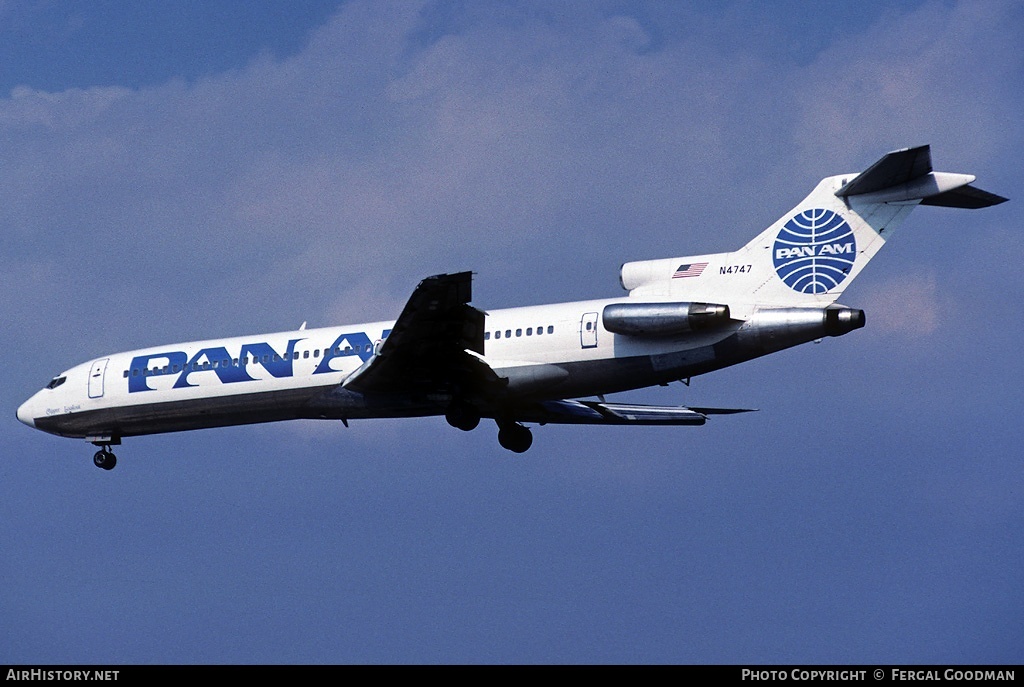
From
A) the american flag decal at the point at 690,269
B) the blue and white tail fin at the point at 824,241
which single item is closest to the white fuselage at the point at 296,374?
the blue and white tail fin at the point at 824,241

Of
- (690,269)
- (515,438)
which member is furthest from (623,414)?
(690,269)

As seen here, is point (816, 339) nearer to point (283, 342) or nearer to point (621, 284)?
point (621, 284)

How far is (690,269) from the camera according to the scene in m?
32.3

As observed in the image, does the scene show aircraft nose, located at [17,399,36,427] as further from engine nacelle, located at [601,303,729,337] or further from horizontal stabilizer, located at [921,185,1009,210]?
horizontal stabilizer, located at [921,185,1009,210]

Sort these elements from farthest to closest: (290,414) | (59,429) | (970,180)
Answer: (59,429)
(290,414)
(970,180)

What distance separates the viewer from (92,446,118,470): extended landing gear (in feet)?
124

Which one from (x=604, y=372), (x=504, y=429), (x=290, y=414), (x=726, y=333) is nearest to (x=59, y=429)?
(x=290, y=414)

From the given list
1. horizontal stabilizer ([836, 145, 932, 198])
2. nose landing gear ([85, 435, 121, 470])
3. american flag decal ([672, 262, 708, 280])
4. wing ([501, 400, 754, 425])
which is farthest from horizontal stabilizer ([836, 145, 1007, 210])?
nose landing gear ([85, 435, 121, 470])

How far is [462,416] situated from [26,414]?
12366 millimetres

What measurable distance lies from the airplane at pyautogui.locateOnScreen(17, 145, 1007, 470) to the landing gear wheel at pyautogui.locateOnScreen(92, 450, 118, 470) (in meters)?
0.04

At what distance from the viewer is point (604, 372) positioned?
32.1 m
